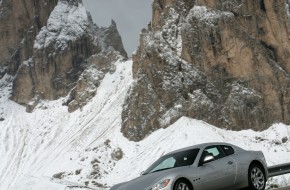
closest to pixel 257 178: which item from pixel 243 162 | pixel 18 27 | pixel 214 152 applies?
pixel 243 162

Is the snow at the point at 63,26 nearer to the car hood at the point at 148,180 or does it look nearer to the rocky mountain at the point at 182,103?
the rocky mountain at the point at 182,103

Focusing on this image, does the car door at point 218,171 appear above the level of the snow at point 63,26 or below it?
below

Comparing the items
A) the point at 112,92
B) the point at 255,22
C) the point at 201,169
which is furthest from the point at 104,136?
the point at 201,169

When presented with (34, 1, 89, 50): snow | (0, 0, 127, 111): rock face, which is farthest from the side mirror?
(34, 1, 89, 50): snow

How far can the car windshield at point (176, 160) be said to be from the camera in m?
11.3

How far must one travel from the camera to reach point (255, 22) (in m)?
88.9

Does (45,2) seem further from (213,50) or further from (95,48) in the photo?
(213,50)

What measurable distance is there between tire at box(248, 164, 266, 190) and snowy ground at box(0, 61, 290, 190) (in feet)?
133

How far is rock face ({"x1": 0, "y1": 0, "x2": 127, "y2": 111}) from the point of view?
134 m

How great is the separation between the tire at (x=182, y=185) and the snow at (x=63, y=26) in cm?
13226

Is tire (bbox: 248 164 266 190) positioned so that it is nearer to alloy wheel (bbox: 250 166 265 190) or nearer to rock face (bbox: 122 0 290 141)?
alloy wheel (bbox: 250 166 265 190)

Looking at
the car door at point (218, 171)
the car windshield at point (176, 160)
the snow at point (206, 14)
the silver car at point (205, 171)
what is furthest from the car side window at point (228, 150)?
the snow at point (206, 14)

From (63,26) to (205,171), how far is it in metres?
137

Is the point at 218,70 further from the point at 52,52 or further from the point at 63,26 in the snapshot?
the point at 63,26
